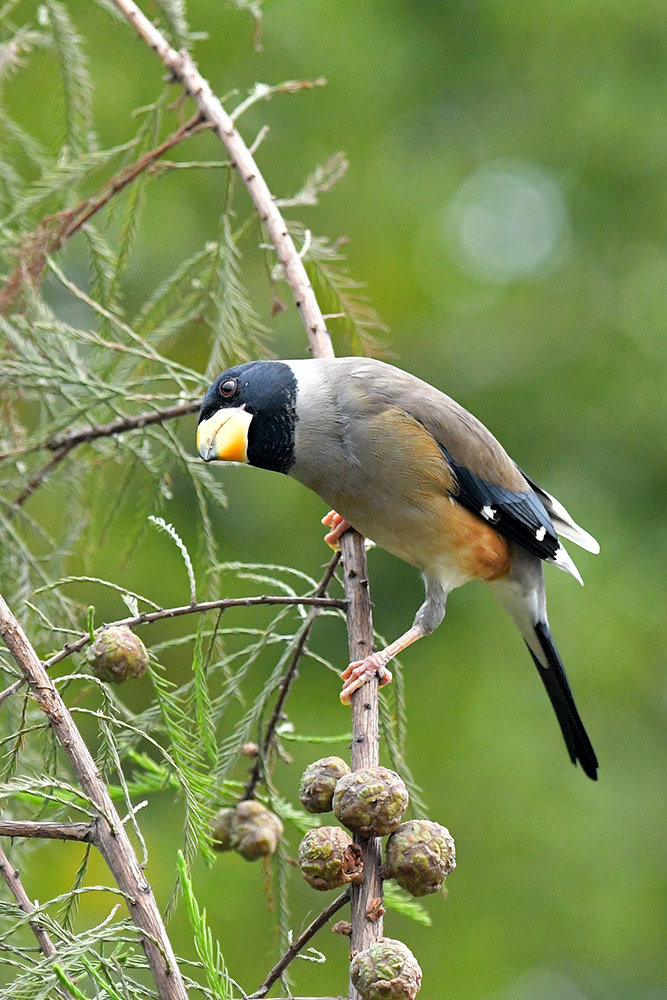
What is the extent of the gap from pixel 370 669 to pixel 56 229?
102 cm

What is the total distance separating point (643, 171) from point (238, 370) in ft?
16.6

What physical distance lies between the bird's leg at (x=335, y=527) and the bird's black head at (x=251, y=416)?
0.17 m

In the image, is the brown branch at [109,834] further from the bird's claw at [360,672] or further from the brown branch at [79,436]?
the brown branch at [79,436]

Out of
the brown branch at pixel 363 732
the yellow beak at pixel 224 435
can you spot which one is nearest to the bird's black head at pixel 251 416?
the yellow beak at pixel 224 435

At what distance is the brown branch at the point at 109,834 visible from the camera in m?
0.99

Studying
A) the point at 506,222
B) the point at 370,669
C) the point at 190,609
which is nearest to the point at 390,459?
the point at 370,669

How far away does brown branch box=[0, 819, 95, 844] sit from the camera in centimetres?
100

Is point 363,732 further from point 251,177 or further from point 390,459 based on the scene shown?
point 251,177

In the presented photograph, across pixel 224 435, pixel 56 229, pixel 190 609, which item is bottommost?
pixel 190 609

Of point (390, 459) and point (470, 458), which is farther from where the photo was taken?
point (470, 458)

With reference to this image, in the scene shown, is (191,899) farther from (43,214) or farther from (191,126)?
(43,214)

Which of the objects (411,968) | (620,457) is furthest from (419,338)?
(411,968)

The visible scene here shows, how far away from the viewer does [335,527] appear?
2.30 m

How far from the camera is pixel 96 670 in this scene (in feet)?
3.98
